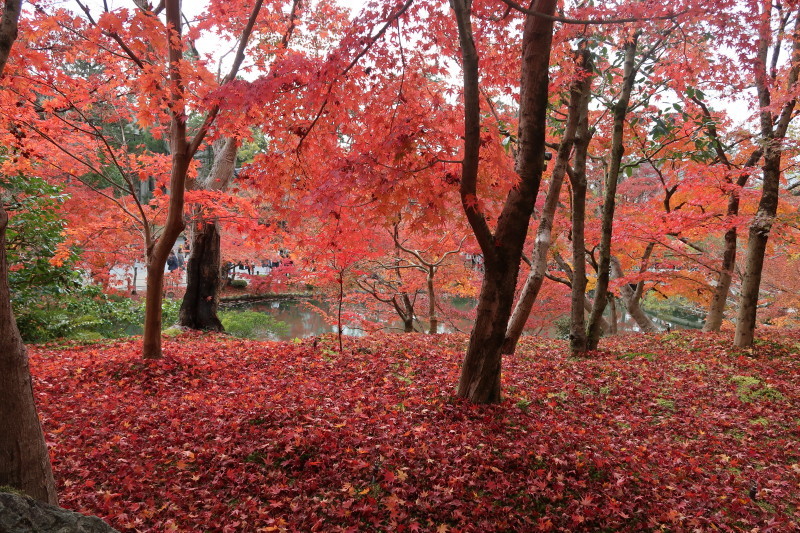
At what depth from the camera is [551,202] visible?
23.1ft

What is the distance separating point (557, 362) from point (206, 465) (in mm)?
5755

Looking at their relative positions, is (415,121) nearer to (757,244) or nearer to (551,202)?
(551,202)

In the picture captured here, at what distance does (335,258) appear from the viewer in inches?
313

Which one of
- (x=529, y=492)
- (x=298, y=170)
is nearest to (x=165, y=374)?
(x=298, y=170)

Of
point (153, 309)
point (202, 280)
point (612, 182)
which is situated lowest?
point (153, 309)

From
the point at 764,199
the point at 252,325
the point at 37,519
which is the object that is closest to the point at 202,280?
the point at 252,325

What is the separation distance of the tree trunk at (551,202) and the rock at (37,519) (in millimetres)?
6115

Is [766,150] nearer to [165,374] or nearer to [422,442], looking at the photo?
[422,442]

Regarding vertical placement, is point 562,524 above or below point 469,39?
below

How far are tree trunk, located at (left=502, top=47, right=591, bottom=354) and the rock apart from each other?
6115 millimetres

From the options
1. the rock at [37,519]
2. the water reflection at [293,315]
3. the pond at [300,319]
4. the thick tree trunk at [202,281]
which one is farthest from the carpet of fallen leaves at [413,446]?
the water reflection at [293,315]

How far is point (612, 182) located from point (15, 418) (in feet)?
28.0

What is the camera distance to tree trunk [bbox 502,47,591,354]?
22.7 feet

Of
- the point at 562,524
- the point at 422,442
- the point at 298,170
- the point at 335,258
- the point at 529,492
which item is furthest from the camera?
the point at 335,258
